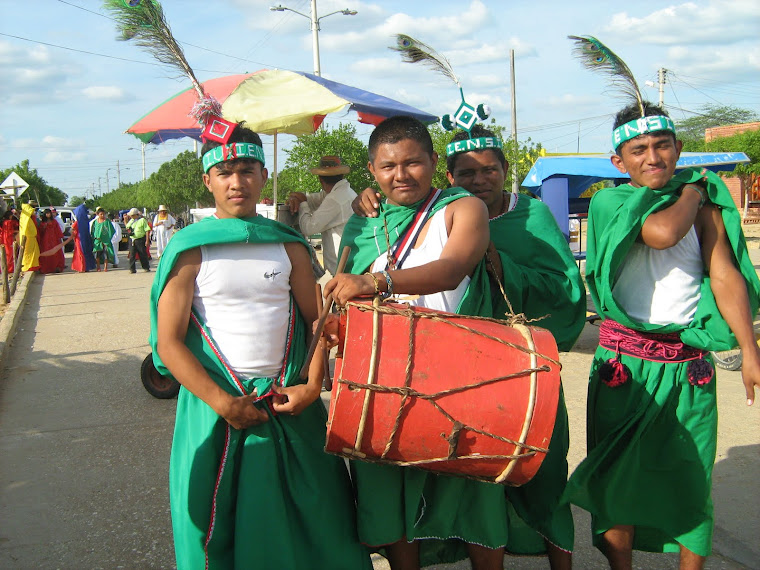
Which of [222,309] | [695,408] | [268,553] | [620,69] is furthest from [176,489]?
[620,69]

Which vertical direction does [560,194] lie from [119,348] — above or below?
above

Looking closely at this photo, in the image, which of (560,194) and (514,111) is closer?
(560,194)

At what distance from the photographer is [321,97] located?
550 cm

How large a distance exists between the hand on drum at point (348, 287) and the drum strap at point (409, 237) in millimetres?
405

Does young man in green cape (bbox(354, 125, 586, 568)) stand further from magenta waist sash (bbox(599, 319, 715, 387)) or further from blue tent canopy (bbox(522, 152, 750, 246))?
blue tent canopy (bbox(522, 152, 750, 246))

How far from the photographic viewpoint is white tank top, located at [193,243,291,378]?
2.36m

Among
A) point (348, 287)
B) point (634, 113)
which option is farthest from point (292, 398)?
point (634, 113)

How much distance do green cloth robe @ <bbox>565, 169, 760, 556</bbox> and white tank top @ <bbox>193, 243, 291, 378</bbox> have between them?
1278 mm

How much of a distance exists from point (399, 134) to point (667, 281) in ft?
3.90

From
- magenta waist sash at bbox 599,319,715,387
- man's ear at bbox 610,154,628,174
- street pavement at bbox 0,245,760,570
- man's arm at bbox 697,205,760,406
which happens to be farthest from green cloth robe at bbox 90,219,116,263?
man's arm at bbox 697,205,760,406

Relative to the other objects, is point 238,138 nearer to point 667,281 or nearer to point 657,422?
point 667,281

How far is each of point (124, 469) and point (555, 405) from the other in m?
3.23

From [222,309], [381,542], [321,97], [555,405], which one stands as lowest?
[381,542]

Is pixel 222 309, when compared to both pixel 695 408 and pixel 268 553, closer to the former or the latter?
pixel 268 553
